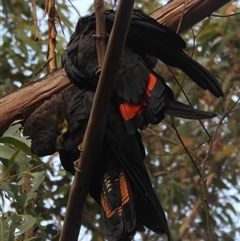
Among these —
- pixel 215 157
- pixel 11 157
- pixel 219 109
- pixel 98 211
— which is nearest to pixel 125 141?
pixel 11 157

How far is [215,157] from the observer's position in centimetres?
375

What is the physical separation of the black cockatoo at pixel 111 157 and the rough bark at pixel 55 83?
1.26ft

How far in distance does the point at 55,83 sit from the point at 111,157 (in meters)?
0.63

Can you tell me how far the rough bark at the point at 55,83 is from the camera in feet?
7.86

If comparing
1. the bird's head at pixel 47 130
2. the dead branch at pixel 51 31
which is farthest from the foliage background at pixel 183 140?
the bird's head at pixel 47 130

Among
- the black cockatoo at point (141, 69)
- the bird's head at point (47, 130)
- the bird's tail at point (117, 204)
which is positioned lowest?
the bird's tail at point (117, 204)

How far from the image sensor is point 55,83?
2.43m

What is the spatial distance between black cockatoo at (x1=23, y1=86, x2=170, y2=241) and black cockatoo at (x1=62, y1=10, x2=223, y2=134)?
0.05m

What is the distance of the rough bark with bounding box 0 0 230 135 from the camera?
94.3 inches

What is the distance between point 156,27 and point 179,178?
2.28 m

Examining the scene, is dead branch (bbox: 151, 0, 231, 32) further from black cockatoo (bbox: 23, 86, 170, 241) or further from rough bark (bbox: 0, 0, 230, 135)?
black cockatoo (bbox: 23, 86, 170, 241)

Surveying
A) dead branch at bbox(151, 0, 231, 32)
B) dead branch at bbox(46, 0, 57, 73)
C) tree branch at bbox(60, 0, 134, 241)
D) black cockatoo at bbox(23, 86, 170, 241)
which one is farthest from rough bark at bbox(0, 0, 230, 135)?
tree branch at bbox(60, 0, 134, 241)

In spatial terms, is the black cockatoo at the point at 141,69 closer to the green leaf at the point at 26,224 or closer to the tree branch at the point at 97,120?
the tree branch at the point at 97,120

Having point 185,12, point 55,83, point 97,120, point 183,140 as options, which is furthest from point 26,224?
point 183,140
